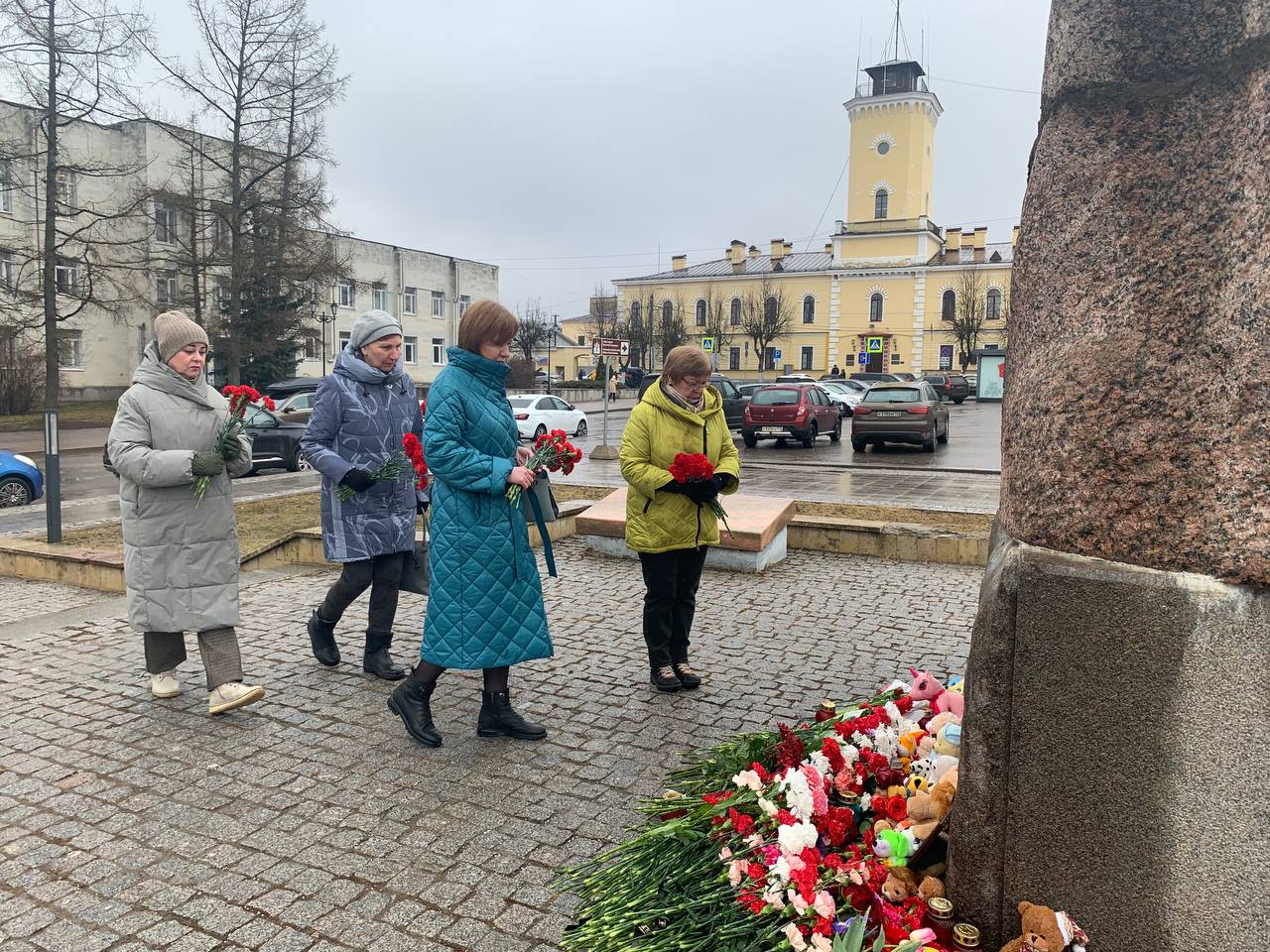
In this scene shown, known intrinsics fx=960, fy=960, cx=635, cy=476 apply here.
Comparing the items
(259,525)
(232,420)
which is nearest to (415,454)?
(232,420)

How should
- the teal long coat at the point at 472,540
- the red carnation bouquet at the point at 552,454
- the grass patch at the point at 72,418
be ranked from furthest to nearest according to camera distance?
the grass patch at the point at 72,418
the red carnation bouquet at the point at 552,454
the teal long coat at the point at 472,540

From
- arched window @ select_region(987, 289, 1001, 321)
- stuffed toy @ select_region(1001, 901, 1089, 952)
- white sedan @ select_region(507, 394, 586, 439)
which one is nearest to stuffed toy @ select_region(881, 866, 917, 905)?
stuffed toy @ select_region(1001, 901, 1089, 952)

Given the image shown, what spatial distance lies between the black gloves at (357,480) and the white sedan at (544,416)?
2008cm

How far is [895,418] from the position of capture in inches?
861

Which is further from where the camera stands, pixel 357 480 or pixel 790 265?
pixel 790 265

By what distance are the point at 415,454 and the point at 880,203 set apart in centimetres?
7247

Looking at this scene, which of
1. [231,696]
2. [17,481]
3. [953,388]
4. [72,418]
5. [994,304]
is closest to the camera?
[231,696]

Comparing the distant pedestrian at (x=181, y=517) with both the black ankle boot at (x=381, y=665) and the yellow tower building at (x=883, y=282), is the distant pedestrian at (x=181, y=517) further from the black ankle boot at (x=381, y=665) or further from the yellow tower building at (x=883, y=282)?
the yellow tower building at (x=883, y=282)

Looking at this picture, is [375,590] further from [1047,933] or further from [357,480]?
[1047,933]

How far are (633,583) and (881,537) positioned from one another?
2.55 m

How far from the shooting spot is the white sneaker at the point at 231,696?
14.6 feet

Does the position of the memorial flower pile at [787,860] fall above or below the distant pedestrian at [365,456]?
below

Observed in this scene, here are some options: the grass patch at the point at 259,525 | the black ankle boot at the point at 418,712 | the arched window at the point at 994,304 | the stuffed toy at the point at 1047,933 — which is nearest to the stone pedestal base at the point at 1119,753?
the stuffed toy at the point at 1047,933

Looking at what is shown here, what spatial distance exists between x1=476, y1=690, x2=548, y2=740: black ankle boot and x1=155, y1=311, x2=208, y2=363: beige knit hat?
2115 millimetres
